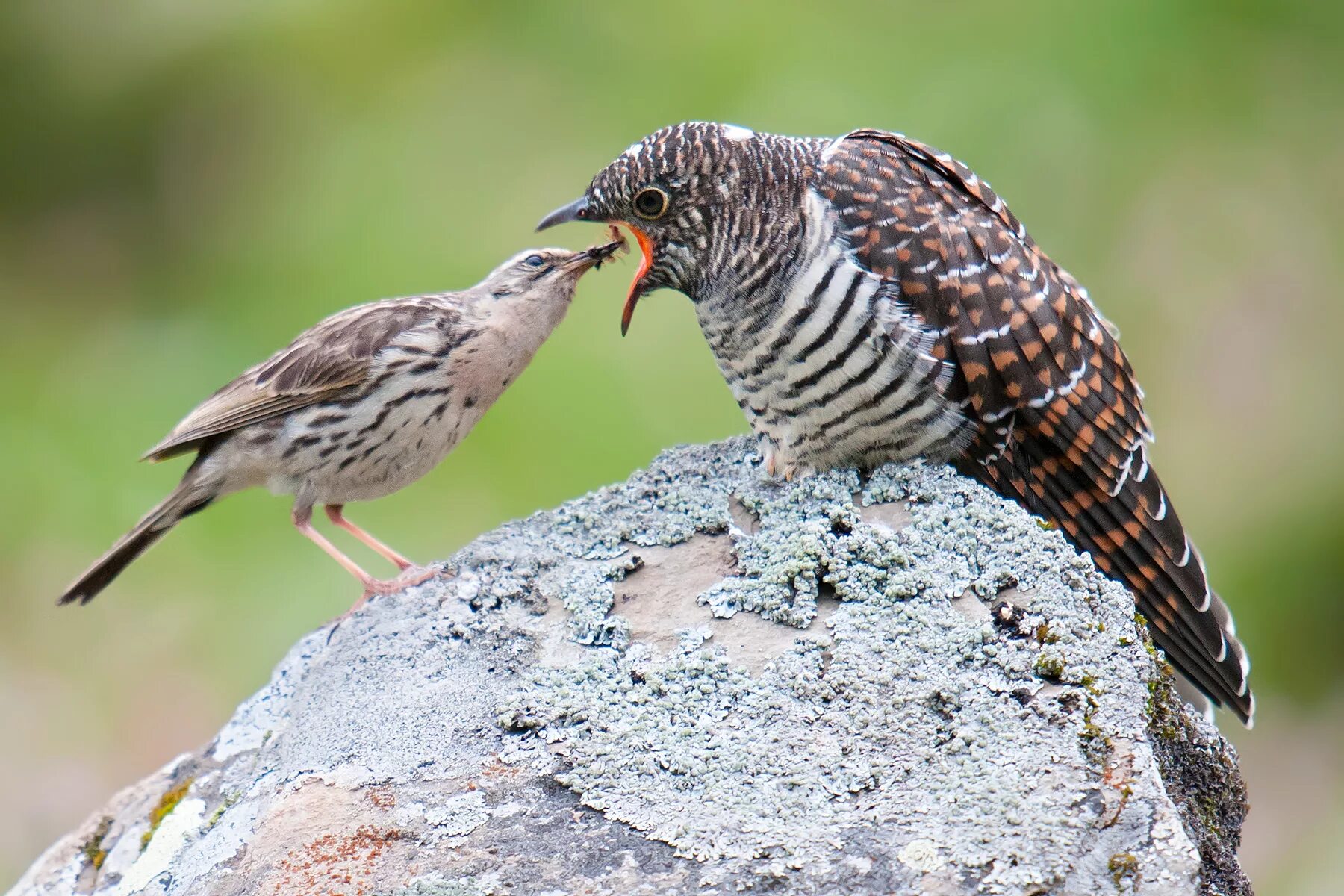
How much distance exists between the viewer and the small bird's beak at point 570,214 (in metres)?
3.87

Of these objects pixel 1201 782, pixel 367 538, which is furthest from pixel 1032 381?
pixel 367 538

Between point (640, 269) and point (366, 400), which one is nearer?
point (640, 269)

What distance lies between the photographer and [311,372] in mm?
4344

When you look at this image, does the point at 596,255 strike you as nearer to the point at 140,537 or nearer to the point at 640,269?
the point at 640,269

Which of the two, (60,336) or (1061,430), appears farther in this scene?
(60,336)

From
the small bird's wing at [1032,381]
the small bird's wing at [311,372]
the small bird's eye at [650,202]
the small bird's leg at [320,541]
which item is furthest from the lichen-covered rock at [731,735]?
Answer: the small bird's wing at [311,372]

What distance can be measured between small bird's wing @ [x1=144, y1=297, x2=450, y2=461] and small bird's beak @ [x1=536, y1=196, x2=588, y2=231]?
0.59 m

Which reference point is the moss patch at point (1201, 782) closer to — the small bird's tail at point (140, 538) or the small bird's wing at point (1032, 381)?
the small bird's wing at point (1032, 381)

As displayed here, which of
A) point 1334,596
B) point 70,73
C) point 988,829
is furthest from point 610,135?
point 988,829

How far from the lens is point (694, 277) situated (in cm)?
375

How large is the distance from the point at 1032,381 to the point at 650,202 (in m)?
1.15

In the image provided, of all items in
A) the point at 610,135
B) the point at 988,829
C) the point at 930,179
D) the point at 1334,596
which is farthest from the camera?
the point at 610,135

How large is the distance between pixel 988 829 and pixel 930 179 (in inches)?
76.5

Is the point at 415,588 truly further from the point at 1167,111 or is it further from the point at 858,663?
the point at 1167,111
